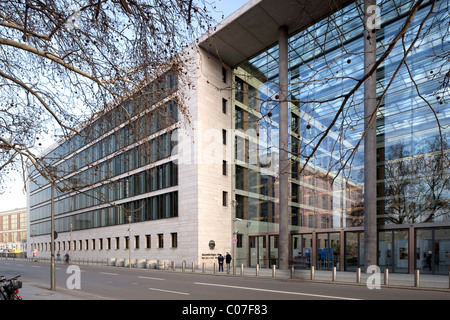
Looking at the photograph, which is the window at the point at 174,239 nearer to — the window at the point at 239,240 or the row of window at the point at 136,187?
the row of window at the point at 136,187

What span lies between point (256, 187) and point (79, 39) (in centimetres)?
3238

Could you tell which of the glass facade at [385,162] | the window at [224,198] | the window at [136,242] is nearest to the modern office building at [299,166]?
the glass facade at [385,162]

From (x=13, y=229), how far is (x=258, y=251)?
112455 mm

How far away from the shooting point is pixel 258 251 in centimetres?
3531

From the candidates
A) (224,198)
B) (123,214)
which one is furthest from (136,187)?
(224,198)

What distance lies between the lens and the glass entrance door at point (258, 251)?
3447cm

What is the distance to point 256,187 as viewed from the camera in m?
38.1

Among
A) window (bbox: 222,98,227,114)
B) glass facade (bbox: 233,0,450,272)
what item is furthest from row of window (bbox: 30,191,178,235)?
glass facade (bbox: 233,0,450,272)

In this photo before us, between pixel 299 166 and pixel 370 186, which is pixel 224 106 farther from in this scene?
pixel 370 186

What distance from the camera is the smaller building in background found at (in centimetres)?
11575

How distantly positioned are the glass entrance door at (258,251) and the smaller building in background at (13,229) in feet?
337

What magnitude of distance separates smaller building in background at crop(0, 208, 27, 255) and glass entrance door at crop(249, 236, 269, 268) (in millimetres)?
102723

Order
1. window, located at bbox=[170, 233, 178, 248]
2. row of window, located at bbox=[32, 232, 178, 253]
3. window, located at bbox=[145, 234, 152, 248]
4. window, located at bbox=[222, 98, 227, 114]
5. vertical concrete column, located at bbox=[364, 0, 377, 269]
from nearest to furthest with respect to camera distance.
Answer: vertical concrete column, located at bbox=[364, 0, 377, 269] → window, located at bbox=[170, 233, 178, 248] → window, located at bbox=[222, 98, 227, 114] → row of window, located at bbox=[32, 232, 178, 253] → window, located at bbox=[145, 234, 152, 248]

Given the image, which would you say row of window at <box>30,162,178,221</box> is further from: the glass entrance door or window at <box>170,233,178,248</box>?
the glass entrance door
